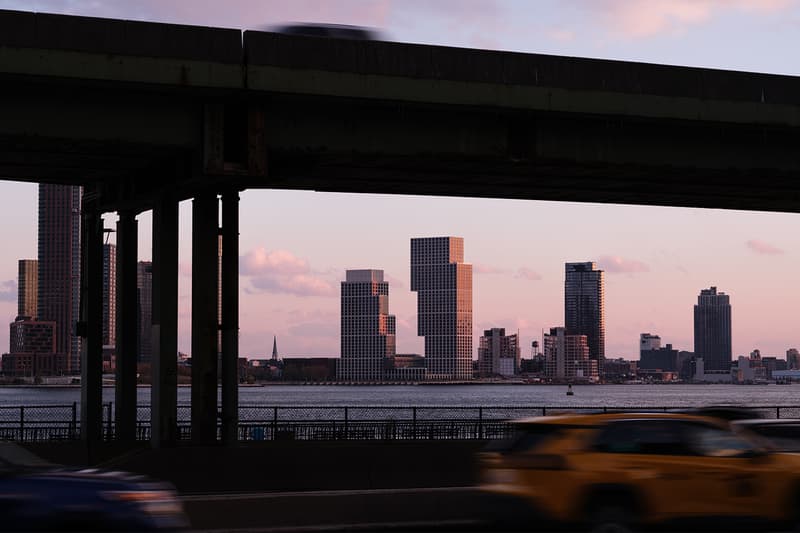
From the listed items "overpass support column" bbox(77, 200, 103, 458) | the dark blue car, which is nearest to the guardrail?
"overpass support column" bbox(77, 200, 103, 458)

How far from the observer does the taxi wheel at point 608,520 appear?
13.7 m

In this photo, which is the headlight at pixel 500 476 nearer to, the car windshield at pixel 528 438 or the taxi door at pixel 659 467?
the car windshield at pixel 528 438

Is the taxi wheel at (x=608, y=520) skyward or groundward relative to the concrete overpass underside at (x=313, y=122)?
groundward

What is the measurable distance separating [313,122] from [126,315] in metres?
11.4

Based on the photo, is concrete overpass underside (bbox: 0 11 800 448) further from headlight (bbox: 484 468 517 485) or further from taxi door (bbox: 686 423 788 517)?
taxi door (bbox: 686 423 788 517)

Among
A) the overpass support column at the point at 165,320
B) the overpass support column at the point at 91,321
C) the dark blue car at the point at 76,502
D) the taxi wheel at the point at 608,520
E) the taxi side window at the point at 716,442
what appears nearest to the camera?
the dark blue car at the point at 76,502

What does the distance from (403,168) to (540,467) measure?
16037 millimetres

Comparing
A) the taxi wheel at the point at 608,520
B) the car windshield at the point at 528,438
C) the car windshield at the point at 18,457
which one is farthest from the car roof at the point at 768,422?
the car windshield at the point at 18,457

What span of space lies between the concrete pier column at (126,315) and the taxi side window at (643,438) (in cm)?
2140

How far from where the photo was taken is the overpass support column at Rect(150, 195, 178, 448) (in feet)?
94.4

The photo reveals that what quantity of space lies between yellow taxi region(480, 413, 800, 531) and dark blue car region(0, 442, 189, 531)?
4.32 m

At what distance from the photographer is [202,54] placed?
23312 mm

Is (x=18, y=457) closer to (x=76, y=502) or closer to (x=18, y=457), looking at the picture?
(x=18, y=457)

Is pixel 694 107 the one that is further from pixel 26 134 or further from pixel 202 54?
pixel 26 134
